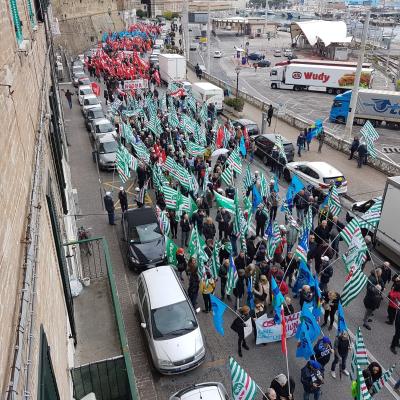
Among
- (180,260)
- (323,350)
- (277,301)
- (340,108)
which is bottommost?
(340,108)

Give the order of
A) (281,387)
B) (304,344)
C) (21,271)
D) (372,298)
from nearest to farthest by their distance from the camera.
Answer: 1. (21,271)
2. (281,387)
3. (304,344)
4. (372,298)

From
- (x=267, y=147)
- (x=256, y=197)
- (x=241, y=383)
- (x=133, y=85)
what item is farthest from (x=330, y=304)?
(x=133, y=85)

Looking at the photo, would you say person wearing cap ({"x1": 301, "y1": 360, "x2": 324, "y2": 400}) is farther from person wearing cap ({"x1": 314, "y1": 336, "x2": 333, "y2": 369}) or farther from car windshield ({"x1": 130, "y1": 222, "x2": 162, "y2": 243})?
car windshield ({"x1": 130, "y1": 222, "x2": 162, "y2": 243})

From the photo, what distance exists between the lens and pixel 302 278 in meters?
12.3

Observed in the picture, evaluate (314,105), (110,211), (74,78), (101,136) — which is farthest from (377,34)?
(110,211)

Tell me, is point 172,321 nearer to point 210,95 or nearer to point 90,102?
point 210,95

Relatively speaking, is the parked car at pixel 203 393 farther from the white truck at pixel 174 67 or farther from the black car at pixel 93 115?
the white truck at pixel 174 67

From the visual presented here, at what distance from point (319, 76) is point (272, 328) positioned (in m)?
39.7

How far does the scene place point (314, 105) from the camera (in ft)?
134

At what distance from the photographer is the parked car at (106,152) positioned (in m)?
23.0

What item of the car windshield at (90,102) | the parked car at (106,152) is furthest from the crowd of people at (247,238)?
the car windshield at (90,102)

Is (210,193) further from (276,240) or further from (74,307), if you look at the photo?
(74,307)

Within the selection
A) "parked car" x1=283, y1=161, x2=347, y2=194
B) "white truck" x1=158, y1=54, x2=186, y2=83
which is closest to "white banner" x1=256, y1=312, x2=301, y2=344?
"parked car" x1=283, y1=161, x2=347, y2=194

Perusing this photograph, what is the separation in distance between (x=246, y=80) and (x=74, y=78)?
21.1 m
